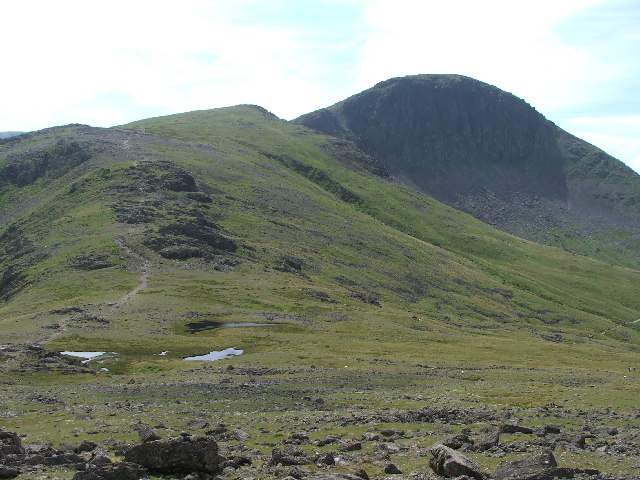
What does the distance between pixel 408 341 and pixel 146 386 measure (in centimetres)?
6288

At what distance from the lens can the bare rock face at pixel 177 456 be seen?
28.4 m

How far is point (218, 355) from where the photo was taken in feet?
297

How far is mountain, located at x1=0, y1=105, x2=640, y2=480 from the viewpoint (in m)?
36.1

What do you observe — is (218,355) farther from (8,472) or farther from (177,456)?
(8,472)

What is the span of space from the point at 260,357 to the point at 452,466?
194 feet

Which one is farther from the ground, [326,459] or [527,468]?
[527,468]

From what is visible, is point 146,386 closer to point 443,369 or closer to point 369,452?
point 369,452

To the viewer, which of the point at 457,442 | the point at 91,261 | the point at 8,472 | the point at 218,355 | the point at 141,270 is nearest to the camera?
the point at 8,472

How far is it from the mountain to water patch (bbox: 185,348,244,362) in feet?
2.13

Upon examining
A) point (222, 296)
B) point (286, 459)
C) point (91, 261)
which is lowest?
point (222, 296)

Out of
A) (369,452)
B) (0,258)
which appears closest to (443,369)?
(369,452)

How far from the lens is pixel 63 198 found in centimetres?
19300

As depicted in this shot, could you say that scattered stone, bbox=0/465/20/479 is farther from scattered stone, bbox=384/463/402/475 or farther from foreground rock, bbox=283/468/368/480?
scattered stone, bbox=384/463/402/475

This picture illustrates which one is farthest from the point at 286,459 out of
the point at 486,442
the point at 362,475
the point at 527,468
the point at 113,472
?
the point at 486,442
